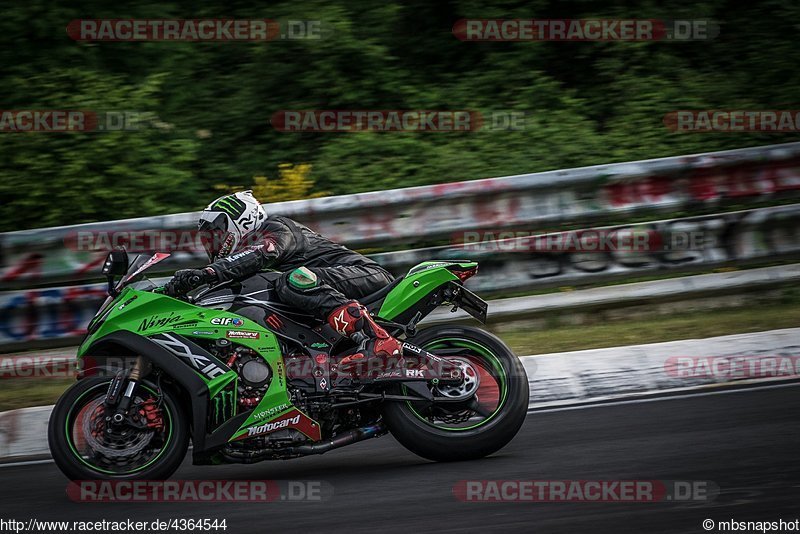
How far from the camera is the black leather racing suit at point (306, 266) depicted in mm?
6145

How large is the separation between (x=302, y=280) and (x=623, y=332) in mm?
3732

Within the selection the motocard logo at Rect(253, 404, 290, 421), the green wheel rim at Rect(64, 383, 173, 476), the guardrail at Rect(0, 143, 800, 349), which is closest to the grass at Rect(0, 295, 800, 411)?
the guardrail at Rect(0, 143, 800, 349)

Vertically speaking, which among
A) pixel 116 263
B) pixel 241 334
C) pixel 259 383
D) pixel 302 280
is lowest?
pixel 259 383

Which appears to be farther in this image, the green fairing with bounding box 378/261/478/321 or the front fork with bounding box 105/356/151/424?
the green fairing with bounding box 378/261/478/321

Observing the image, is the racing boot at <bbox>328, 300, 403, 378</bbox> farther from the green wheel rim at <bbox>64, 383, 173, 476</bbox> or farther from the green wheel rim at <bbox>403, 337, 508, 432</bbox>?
the green wheel rim at <bbox>64, 383, 173, 476</bbox>

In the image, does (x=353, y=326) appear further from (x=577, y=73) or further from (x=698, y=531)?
(x=577, y=73)

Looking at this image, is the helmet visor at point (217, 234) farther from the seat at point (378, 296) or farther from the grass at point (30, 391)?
the grass at point (30, 391)

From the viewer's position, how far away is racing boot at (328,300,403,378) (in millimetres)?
6109

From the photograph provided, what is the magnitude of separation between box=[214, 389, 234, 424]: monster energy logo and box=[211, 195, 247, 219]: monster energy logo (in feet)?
3.68

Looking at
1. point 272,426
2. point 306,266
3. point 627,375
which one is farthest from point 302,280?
point 627,375

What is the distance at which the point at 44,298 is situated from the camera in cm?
881

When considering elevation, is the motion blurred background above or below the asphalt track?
above

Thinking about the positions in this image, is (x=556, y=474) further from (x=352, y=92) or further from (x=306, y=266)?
(x=352, y=92)

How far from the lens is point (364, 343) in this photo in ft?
20.2
